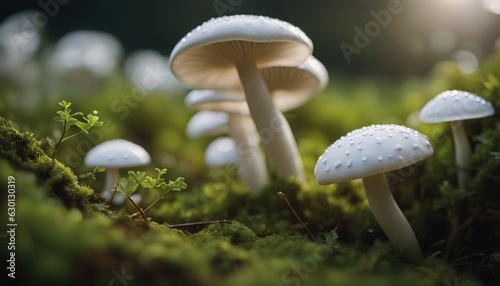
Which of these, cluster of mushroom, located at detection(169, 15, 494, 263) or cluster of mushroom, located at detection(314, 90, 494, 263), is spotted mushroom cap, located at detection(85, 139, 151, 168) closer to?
cluster of mushroom, located at detection(169, 15, 494, 263)

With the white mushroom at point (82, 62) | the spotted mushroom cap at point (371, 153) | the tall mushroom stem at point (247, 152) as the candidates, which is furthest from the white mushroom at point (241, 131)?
the white mushroom at point (82, 62)

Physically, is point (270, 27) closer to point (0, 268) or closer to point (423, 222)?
point (423, 222)

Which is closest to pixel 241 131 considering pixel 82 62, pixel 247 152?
pixel 247 152

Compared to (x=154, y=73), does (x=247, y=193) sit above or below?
below

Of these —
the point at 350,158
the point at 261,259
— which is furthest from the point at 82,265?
the point at 350,158

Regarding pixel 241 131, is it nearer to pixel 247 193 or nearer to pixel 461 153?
pixel 247 193

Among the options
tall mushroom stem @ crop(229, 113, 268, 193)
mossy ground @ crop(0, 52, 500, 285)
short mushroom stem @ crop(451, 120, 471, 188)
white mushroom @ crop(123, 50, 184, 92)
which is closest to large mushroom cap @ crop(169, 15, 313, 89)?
tall mushroom stem @ crop(229, 113, 268, 193)
